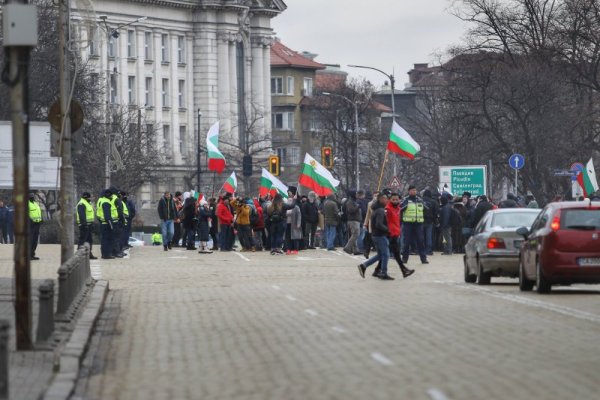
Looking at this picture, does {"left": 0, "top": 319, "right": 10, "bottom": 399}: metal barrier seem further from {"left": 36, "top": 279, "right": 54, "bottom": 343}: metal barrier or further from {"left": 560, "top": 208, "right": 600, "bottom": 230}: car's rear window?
{"left": 560, "top": 208, "right": 600, "bottom": 230}: car's rear window

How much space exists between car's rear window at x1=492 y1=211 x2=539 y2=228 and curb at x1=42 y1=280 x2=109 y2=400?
906cm

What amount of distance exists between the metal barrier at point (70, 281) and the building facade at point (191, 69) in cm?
10013

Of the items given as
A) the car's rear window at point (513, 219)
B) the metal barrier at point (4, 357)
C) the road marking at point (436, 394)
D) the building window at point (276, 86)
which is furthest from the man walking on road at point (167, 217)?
the building window at point (276, 86)

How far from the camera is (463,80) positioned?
79.2 m

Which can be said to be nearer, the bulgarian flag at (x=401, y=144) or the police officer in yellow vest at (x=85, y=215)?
the police officer in yellow vest at (x=85, y=215)

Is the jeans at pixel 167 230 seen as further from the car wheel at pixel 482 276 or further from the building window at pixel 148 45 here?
the building window at pixel 148 45

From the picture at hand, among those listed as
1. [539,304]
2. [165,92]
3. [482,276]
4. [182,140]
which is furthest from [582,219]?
[182,140]

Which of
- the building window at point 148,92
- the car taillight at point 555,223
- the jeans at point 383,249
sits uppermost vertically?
the building window at point 148,92

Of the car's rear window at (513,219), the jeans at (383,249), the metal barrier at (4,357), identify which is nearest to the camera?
the metal barrier at (4,357)

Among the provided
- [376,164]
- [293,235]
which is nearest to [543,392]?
[293,235]

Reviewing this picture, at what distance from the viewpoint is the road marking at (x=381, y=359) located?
15.9 m

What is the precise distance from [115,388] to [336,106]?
127m

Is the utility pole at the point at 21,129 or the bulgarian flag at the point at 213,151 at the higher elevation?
→ the bulgarian flag at the point at 213,151

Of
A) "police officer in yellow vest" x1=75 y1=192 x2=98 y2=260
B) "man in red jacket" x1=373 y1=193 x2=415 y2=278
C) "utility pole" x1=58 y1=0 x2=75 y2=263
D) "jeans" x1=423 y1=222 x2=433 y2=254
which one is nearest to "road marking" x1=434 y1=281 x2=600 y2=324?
"man in red jacket" x1=373 y1=193 x2=415 y2=278
